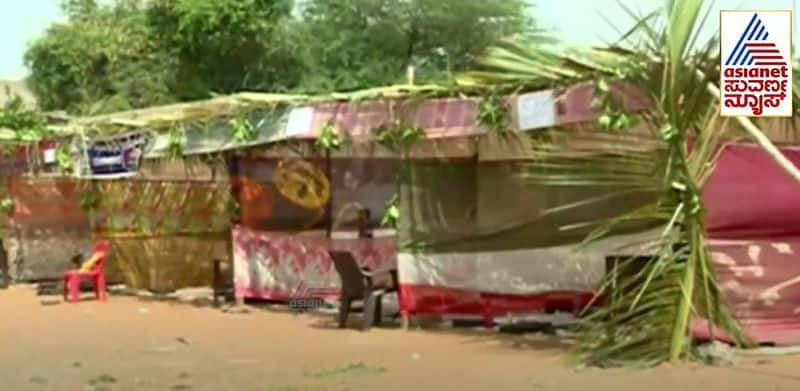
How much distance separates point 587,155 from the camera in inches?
494

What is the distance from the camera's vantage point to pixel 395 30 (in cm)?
3691

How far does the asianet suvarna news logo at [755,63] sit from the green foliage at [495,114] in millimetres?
2875

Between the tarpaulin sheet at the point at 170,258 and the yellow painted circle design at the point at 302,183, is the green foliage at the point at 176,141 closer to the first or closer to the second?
the yellow painted circle design at the point at 302,183

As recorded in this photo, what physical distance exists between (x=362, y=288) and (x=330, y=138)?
1.88 m

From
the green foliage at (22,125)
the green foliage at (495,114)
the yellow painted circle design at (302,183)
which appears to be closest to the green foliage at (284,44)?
the green foliage at (22,125)

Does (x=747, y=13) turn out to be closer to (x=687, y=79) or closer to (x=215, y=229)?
Answer: (x=687, y=79)

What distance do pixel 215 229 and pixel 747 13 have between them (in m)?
12.1

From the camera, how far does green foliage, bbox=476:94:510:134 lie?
1394 cm

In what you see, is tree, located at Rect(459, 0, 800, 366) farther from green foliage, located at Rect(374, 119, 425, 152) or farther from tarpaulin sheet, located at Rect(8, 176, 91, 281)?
tarpaulin sheet, located at Rect(8, 176, 91, 281)

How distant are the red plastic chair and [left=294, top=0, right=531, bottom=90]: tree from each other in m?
14.8

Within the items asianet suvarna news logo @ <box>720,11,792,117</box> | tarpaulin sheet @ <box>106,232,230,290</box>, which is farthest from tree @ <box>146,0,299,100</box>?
asianet suvarna news logo @ <box>720,11,792,117</box>

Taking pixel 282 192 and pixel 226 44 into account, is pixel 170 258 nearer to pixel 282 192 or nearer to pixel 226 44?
pixel 282 192

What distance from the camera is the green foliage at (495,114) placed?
45.7ft

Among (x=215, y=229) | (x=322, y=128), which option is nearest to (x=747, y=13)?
(x=322, y=128)
